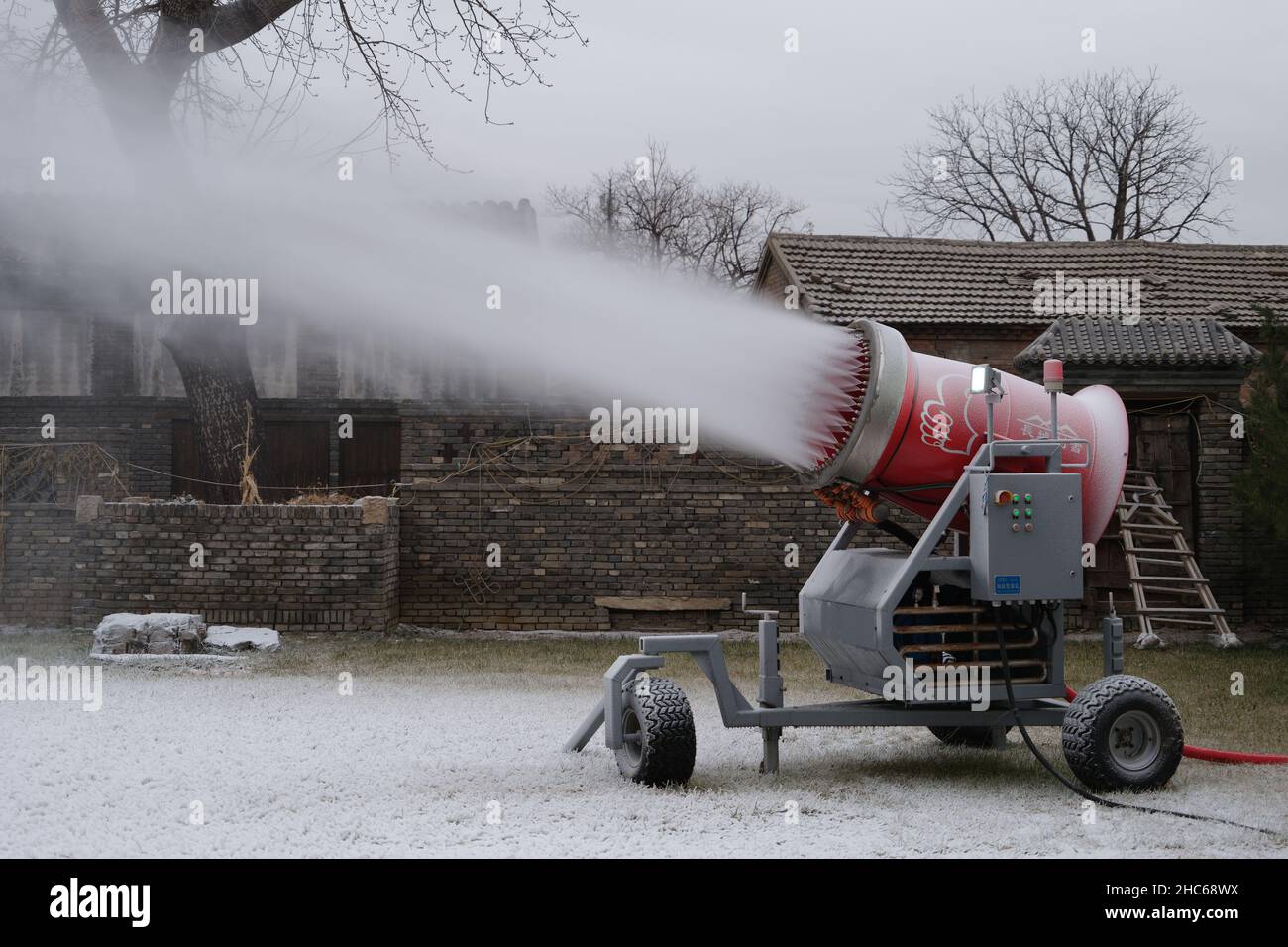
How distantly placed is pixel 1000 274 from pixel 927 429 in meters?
11.2

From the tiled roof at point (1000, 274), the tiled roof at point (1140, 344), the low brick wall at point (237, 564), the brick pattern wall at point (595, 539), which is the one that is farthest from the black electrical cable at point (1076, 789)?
the tiled roof at point (1000, 274)

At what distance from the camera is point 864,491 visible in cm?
698

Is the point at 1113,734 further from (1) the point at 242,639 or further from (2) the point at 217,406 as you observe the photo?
(2) the point at 217,406

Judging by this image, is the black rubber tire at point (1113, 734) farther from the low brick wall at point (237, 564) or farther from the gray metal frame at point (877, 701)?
the low brick wall at point (237, 564)

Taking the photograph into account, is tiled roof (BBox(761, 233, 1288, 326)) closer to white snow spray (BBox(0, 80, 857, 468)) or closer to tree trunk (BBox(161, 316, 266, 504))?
white snow spray (BBox(0, 80, 857, 468))

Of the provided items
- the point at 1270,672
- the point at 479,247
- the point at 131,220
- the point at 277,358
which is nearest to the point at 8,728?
the point at 479,247

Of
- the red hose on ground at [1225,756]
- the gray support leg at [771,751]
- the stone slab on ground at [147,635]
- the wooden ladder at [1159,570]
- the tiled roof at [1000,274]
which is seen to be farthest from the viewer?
the tiled roof at [1000,274]

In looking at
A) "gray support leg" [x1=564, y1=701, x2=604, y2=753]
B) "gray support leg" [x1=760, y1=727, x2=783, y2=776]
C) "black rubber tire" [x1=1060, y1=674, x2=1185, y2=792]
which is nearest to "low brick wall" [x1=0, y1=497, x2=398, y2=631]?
"gray support leg" [x1=564, y1=701, x2=604, y2=753]

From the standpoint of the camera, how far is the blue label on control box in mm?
6379

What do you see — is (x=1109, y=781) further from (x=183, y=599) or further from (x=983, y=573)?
(x=183, y=599)

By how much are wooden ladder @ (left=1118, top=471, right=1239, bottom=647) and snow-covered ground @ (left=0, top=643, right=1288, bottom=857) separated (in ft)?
20.7

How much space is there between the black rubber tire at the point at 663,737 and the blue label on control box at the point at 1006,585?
1.67 metres

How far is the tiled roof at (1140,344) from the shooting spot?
1463 cm

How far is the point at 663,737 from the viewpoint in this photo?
636cm
